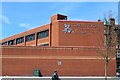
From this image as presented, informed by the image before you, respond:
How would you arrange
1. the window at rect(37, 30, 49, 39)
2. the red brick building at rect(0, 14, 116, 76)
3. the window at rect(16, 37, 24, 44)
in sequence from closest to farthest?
the red brick building at rect(0, 14, 116, 76) → the window at rect(37, 30, 49, 39) → the window at rect(16, 37, 24, 44)

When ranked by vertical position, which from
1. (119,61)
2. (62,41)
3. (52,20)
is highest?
(52,20)

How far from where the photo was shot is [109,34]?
49531mm

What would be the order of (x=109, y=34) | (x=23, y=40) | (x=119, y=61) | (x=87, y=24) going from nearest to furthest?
(x=109, y=34) < (x=87, y=24) < (x=119, y=61) < (x=23, y=40)

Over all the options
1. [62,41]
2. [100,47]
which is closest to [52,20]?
[62,41]

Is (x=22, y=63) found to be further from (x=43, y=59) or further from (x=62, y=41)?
(x=62, y=41)

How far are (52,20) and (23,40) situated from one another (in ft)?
66.9

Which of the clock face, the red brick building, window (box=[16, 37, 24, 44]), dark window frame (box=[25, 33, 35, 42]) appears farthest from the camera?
window (box=[16, 37, 24, 44])

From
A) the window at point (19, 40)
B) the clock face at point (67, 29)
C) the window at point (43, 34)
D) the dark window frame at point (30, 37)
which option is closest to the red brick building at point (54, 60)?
the clock face at point (67, 29)

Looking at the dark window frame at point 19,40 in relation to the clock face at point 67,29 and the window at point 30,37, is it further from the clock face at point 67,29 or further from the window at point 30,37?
the clock face at point 67,29

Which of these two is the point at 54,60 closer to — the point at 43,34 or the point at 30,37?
the point at 43,34

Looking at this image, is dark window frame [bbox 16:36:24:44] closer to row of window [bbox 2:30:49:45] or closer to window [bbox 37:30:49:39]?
row of window [bbox 2:30:49:45]

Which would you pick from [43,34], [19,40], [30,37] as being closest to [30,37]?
[30,37]

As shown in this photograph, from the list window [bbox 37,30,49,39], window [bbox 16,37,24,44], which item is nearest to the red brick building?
window [bbox 37,30,49,39]

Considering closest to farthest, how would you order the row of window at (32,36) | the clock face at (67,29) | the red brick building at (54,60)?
the red brick building at (54,60) < the clock face at (67,29) < the row of window at (32,36)
